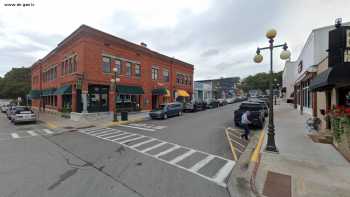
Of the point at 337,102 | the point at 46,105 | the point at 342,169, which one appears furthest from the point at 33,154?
the point at 46,105

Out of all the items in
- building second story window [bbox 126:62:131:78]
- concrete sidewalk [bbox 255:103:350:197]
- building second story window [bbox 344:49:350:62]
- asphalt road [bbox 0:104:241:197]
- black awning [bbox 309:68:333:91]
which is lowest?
asphalt road [bbox 0:104:241:197]

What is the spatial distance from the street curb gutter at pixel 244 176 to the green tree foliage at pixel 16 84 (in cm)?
5855

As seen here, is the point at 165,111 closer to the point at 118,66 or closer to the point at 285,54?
the point at 118,66

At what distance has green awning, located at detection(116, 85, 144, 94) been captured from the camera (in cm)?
2033

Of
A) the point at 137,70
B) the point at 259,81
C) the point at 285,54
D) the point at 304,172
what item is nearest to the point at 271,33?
the point at 285,54

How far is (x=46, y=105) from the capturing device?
92.8 ft

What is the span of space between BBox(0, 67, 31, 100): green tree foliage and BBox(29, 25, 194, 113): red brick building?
23.2m

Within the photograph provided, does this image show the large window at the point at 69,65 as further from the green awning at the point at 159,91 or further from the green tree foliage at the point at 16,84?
the green tree foliage at the point at 16,84

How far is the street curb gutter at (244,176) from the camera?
4.21m

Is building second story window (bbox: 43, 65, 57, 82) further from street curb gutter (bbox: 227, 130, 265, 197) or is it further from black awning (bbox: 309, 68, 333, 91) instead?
black awning (bbox: 309, 68, 333, 91)

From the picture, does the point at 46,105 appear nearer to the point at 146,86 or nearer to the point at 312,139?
the point at 146,86

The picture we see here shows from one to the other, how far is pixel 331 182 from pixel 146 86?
2224 centimetres

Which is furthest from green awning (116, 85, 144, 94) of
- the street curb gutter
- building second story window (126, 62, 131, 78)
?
the street curb gutter

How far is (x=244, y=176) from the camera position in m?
4.99
